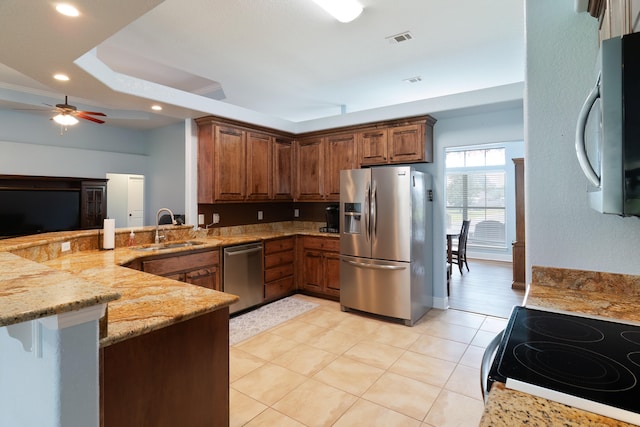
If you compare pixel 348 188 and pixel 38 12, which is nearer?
pixel 38 12

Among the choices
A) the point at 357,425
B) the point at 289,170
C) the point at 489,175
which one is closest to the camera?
the point at 357,425

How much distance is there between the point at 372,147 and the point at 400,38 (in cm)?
147

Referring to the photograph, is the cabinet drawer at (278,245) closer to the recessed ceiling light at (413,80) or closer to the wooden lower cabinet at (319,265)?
the wooden lower cabinet at (319,265)

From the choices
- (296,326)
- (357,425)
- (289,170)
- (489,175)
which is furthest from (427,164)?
(489,175)

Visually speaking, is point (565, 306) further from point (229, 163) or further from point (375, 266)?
point (229, 163)

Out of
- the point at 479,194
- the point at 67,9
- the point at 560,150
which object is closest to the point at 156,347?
the point at 67,9

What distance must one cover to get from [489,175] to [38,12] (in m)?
8.13

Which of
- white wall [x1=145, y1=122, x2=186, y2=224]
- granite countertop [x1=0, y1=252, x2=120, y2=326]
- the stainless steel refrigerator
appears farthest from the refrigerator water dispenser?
granite countertop [x1=0, y1=252, x2=120, y2=326]

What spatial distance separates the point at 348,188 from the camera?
3.99 metres

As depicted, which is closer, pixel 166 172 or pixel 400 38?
pixel 400 38

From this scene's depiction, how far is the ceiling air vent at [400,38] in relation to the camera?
2.95 meters

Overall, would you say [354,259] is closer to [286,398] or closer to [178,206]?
[286,398]

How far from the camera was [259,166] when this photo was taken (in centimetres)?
454

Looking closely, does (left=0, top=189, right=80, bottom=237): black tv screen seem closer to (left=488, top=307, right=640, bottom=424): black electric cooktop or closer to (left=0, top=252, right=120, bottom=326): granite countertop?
(left=0, top=252, right=120, bottom=326): granite countertop
